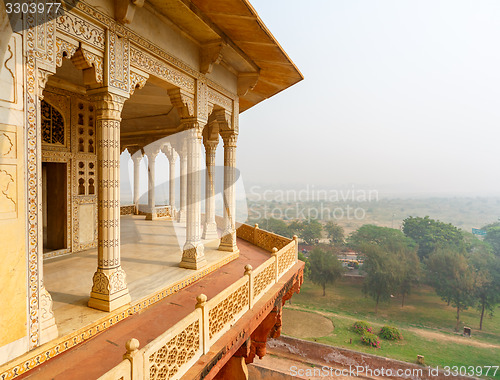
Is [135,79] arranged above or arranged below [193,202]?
above

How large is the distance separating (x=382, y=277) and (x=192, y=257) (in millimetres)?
38171

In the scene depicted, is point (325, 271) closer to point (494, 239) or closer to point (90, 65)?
point (494, 239)

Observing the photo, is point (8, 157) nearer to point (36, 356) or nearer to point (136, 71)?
point (36, 356)

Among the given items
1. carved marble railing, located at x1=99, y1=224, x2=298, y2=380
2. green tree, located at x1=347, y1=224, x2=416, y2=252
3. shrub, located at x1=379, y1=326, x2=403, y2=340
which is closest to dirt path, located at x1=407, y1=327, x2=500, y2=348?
shrub, located at x1=379, y1=326, x2=403, y2=340

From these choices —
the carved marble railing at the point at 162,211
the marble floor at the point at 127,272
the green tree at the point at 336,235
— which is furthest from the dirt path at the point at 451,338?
the green tree at the point at 336,235

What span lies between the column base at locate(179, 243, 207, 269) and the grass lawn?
21.7 m

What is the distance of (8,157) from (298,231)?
64355mm

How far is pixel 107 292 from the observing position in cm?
420

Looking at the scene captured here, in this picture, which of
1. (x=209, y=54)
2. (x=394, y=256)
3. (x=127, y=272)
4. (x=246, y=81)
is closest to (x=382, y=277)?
(x=394, y=256)

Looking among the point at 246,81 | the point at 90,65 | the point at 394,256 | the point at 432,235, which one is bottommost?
the point at 394,256

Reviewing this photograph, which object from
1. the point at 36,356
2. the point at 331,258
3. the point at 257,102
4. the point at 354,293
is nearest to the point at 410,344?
the point at 354,293

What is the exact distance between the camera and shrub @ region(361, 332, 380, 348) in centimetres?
2397

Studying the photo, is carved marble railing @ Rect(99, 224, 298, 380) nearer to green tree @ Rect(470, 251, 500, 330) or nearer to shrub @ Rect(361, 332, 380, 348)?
shrub @ Rect(361, 332, 380, 348)

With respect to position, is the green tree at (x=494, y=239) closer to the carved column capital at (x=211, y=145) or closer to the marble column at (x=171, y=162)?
the marble column at (x=171, y=162)
